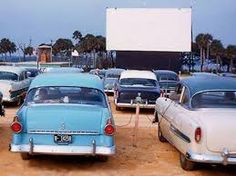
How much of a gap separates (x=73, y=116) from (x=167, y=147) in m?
3.51

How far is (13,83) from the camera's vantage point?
19.5m

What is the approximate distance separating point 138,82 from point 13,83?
4.71 meters

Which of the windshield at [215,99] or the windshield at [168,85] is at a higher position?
the windshield at [215,99]

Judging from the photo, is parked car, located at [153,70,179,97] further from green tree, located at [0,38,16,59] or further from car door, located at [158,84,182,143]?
green tree, located at [0,38,16,59]

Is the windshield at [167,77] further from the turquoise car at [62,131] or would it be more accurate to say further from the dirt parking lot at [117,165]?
the turquoise car at [62,131]

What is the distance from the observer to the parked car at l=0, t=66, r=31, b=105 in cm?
1903

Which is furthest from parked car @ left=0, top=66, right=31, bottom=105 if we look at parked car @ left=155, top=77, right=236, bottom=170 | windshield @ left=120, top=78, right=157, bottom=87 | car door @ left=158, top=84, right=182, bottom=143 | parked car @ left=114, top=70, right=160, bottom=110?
parked car @ left=155, top=77, right=236, bottom=170

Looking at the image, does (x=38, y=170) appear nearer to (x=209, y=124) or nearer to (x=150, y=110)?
(x=209, y=124)

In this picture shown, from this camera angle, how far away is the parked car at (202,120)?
831cm

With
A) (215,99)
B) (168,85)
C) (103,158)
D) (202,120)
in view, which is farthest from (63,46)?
(202,120)

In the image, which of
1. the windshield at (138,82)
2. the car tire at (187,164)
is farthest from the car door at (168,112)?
the windshield at (138,82)

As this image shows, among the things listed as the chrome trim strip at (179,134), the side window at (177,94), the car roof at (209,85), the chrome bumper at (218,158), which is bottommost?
the chrome bumper at (218,158)

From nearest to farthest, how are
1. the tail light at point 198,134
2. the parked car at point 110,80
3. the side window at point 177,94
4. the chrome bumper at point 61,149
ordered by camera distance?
the tail light at point 198,134 < the chrome bumper at point 61,149 < the side window at point 177,94 < the parked car at point 110,80

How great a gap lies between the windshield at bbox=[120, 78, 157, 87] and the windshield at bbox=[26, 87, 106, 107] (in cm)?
990
